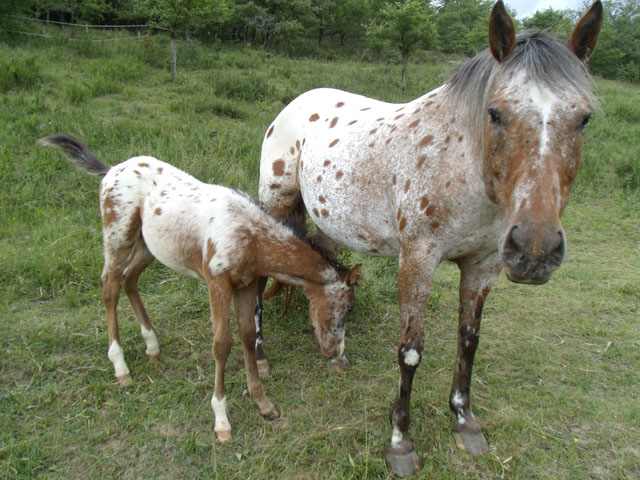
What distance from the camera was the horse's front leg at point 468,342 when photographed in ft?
8.59

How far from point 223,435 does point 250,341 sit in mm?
598

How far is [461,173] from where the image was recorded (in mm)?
2160

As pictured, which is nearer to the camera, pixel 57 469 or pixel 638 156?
pixel 57 469

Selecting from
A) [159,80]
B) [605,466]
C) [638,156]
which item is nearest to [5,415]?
[605,466]

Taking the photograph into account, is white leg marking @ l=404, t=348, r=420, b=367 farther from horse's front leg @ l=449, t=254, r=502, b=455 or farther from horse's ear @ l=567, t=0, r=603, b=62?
horse's ear @ l=567, t=0, r=603, b=62

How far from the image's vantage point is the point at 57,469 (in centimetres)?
236

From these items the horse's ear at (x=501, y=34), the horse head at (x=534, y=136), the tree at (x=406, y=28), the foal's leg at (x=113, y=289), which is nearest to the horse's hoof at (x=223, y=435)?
the foal's leg at (x=113, y=289)

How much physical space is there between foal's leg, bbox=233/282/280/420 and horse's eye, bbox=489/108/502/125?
5.91ft

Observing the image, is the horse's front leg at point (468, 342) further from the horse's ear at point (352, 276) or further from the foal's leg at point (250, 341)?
the foal's leg at point (250, 341)

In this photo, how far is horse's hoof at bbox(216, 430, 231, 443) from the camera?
2631mm

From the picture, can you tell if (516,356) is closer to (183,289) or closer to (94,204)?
(183,289)

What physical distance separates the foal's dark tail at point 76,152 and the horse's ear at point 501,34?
3038 millimetres

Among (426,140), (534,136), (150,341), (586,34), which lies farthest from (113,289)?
(586,34)

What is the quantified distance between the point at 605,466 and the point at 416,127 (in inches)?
92.1
